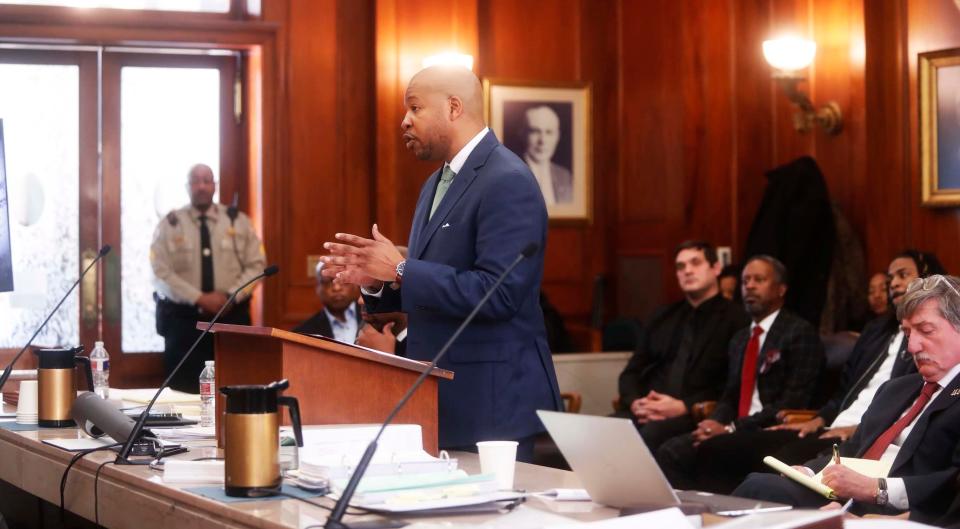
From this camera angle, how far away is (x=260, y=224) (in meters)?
7.36

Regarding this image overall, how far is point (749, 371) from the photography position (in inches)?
220

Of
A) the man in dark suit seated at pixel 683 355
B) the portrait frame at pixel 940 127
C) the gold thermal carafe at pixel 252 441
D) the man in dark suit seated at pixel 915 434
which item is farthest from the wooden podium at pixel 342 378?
the portrait frame at pixel 940 127

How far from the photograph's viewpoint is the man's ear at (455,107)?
3170mm

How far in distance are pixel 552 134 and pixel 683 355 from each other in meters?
2.08

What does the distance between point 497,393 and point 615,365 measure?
397 cm

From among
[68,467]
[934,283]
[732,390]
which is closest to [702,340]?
[732,390]

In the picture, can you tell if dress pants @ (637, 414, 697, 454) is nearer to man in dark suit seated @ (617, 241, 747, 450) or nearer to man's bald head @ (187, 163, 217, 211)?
man in dark suit seated @ (617, 241, 747, 450)

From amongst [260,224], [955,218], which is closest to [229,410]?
[955,218]

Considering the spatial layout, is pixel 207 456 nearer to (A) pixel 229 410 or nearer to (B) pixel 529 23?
(A) pixel 229 410

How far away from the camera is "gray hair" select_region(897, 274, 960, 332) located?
333 centimetres

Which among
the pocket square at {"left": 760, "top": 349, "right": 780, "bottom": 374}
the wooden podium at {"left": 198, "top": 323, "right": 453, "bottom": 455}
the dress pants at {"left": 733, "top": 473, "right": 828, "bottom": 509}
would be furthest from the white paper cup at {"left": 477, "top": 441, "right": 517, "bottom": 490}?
the pocket square at {"left": 760, "top": 349, "right": 780, "bottom": 374}

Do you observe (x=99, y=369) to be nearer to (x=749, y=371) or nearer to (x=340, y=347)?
(x=340, y=347)

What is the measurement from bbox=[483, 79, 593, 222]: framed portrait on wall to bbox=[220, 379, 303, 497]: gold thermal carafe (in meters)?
5.28

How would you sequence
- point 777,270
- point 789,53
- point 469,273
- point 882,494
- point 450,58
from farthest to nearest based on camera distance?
point 450,58, point 789,53, point 777,270, point 882,494, point 469,273
